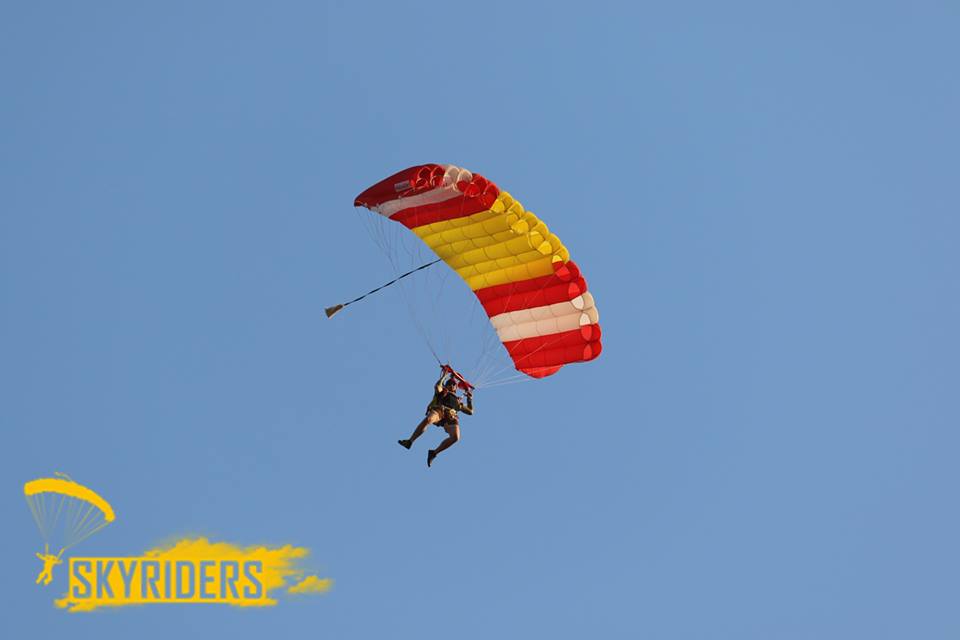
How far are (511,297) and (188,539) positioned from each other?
7.03 metres

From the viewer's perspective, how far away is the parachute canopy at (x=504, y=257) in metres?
17.9

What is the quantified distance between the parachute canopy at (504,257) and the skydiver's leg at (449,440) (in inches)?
80.0

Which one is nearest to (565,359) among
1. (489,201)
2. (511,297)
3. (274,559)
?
(511,297)

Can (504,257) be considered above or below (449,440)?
above

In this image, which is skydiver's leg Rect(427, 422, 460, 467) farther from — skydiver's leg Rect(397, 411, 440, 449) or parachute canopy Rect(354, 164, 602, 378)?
parachute canopy Rect(354, 164, 602, 378)

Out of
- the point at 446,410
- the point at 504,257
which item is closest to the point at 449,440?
the point at 446,410

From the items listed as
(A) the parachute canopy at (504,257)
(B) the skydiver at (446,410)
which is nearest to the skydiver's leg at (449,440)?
(B) the skydiver at (446,410)

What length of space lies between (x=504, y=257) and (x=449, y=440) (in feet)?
8.28

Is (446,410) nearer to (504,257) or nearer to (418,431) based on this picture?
(418,431)

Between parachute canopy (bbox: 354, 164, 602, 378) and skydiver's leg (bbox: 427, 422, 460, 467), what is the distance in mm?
2031

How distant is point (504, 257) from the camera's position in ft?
62.3

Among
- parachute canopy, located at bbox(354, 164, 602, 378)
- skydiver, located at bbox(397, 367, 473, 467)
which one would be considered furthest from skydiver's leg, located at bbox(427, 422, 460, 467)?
parachute canopy, located at bbox(354, 164, 602, 378)

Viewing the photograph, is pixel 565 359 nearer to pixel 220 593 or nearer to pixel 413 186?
pixel 413 186

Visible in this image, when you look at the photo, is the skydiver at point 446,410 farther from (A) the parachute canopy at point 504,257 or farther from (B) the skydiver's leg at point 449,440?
(A) the parachute canopy at point 504,257
